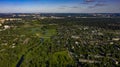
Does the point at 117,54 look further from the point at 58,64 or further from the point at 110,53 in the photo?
the point at 58,64

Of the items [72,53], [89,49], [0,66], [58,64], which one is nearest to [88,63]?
[58,64]

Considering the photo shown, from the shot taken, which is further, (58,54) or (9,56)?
(58,54)

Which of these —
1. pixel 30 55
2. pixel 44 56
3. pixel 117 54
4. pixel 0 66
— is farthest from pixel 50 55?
pixel 117 54

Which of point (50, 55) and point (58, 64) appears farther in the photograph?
point (50, 55)

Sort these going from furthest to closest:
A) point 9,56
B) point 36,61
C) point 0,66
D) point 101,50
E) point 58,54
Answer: point 101,50
point 58,54
point 9,56
point 36,61
point 0,66

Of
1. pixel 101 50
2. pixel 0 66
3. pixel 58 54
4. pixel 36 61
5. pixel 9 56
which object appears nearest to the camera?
pixel 0 66

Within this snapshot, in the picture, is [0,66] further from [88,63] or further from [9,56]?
[88,63]

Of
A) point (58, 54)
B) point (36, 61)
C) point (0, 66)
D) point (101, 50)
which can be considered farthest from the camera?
point (101, 50)
